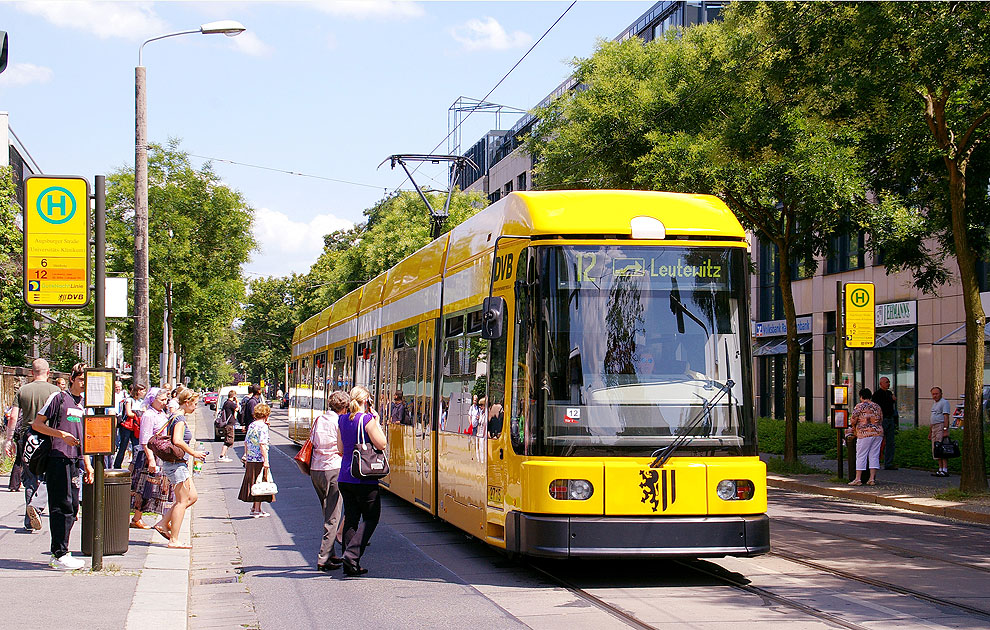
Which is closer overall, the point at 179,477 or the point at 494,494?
the point at 494,494

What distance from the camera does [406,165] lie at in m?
30.8

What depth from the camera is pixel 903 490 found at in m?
19.2

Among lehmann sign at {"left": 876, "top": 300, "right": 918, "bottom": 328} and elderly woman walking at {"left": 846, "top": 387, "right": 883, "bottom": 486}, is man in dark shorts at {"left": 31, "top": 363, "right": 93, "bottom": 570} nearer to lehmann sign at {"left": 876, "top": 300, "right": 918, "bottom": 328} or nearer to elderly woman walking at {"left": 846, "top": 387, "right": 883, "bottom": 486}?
elderly woman walking at {"left": 846, "top": 387, "right": 883, "bottom": 486}

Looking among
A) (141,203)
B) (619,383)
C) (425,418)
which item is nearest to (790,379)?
(425,418)

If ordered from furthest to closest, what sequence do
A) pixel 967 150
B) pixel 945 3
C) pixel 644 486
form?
1. pixel 967 150
2. pixel 945 3
3. pixel 644 486

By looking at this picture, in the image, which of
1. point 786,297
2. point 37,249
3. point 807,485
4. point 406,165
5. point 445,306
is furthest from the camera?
point 406,165

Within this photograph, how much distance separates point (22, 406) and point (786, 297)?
50.1ft

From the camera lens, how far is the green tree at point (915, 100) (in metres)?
16.4

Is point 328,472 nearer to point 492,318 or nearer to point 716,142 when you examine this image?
point 492,318

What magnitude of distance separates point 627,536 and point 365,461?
2315mm

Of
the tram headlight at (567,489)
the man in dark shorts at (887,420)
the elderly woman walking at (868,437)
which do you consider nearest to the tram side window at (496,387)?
the tram headlight at (567,489)

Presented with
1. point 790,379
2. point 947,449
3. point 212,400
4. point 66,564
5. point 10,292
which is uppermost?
point 10,292

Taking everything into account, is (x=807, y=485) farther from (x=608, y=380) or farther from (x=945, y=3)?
(x=608, y=380)

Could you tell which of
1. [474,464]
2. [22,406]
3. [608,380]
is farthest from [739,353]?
[22,406]
